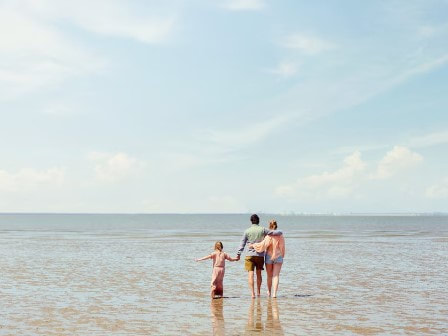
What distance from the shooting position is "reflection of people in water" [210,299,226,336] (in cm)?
1166

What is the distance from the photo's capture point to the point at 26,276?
22766 millimetres

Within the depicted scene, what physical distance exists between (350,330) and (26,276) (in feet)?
50.6

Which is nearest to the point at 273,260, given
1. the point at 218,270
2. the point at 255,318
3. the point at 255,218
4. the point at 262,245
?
the point at 262,245

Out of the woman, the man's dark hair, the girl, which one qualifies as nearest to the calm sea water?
the girl

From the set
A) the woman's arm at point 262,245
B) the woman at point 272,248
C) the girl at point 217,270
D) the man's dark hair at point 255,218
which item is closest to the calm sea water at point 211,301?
the girl at point 217,270

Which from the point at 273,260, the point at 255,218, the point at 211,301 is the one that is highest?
the point at 255,218

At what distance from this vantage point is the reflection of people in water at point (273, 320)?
11695mm

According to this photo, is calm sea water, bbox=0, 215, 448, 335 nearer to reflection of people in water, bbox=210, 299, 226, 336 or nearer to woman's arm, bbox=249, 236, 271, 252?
reflection of people in water, bbox=210, 299, 226, 336

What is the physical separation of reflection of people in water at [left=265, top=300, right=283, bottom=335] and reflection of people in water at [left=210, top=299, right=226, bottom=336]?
1.03 meters

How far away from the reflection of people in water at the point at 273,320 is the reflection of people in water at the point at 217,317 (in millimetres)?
1026

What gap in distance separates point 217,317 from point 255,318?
0.93 meters

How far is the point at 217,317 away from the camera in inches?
523

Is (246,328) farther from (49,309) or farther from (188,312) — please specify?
(49,309)

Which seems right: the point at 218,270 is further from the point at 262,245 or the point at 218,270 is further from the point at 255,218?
the point at 255,218
